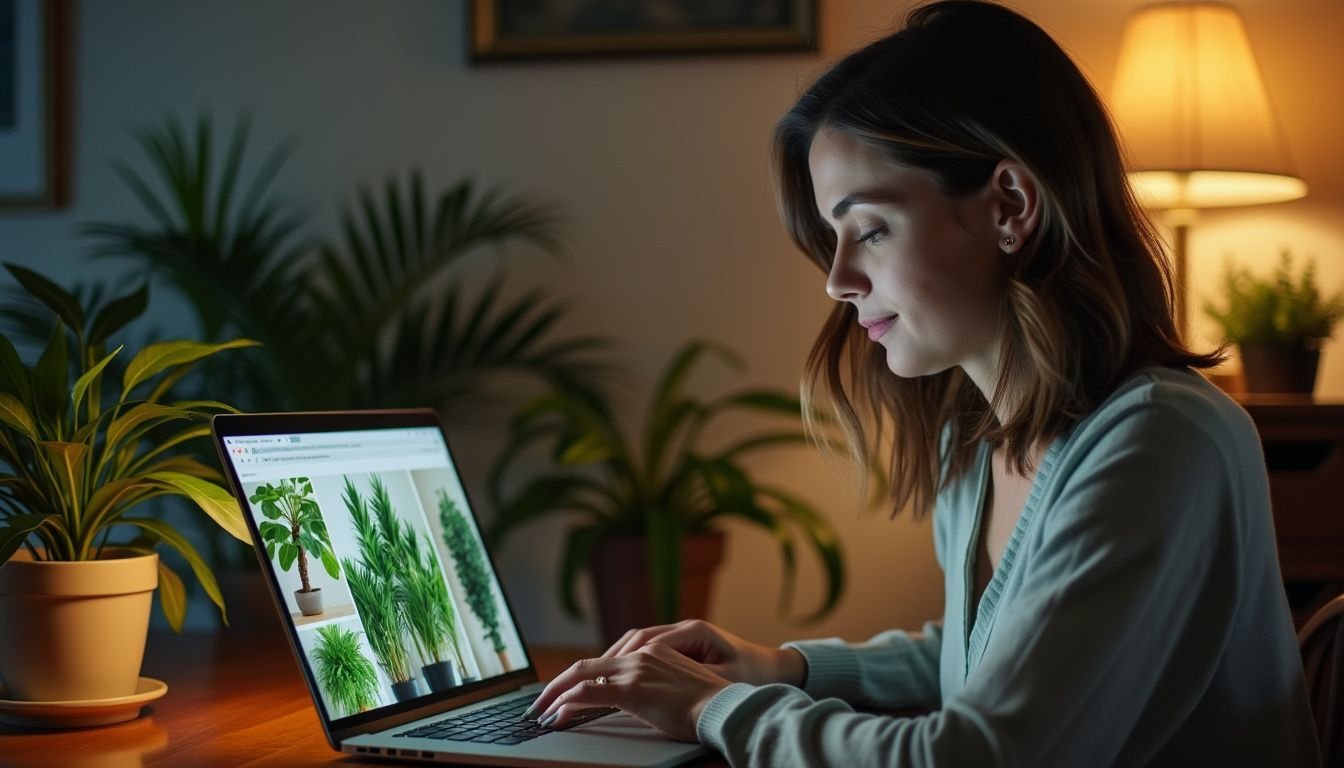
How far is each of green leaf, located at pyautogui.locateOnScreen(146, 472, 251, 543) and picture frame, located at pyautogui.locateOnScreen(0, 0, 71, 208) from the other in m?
2.27

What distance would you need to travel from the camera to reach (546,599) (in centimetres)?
297

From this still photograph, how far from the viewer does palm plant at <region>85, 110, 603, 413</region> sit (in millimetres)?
2732

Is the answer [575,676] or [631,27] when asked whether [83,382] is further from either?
[631,27]

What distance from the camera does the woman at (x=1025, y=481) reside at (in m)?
0.95

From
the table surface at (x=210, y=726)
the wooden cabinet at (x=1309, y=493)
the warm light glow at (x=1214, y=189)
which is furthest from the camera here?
the warm light glow at (x=1214, y=189)

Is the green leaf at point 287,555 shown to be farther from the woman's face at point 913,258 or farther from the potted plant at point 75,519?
the woman's face at point 913,258

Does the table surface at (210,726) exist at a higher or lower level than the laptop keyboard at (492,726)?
lower

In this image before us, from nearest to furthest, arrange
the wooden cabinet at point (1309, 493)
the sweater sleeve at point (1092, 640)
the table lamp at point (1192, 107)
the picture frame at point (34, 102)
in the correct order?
the sweater sleeve at point (1092, 640)
the wooden cabinet at point (1309, 493)
the table lamp at point (1192, 107)
the picture frame at point (34, 102)

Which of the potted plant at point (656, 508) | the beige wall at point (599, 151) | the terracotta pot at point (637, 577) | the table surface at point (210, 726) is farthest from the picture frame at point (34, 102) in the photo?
the table surface at point (210, 726)

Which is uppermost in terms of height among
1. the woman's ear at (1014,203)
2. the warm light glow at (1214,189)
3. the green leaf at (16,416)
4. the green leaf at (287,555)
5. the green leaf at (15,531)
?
the warm light glow at (1214,189)

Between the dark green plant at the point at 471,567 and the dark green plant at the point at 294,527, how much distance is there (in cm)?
19

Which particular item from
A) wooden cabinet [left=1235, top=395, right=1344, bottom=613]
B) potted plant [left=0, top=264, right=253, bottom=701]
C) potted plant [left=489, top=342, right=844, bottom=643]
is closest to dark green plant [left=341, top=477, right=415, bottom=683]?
potted plant [left=0, top=264, right=253, bottom=701]

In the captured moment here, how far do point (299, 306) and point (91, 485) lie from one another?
1830mm

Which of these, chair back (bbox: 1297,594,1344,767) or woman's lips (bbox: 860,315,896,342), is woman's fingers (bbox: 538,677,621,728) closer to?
woman's lips (bbox: 860,315,896,342)
